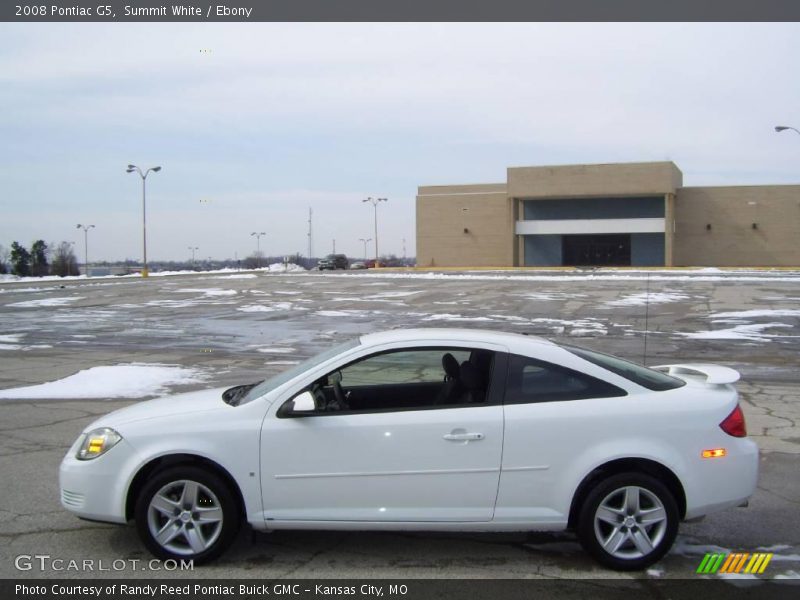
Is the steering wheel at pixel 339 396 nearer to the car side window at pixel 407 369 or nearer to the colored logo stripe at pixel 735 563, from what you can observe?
the car side window at pixel 407 369

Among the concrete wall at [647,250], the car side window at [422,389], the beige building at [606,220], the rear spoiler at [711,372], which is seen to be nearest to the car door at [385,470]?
the car side window at [422,389]

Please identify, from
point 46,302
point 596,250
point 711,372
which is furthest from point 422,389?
point 596,250

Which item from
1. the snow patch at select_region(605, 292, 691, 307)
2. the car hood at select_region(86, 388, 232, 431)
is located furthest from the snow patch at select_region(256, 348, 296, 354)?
the snow patch at select_region(605, 292, 691, 307)

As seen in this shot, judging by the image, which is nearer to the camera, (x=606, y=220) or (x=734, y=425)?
(x=734, y=425)

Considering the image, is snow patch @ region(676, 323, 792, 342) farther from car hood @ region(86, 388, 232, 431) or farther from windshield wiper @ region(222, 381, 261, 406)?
car hood @ region(86, 388, 232, 431)

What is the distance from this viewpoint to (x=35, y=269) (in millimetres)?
87688

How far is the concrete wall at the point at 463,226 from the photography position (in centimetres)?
6506

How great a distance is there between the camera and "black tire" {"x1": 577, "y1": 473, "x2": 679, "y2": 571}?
14.9 feet

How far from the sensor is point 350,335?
1814 cm

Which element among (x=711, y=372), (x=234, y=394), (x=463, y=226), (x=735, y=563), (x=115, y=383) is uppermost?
(x=463, y=226)

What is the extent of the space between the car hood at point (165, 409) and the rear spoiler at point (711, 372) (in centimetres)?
328

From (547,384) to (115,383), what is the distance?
341 inches

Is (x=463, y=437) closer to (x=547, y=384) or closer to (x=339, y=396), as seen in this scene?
(x=547, y=384)

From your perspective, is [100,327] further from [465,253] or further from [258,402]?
[465,253]
